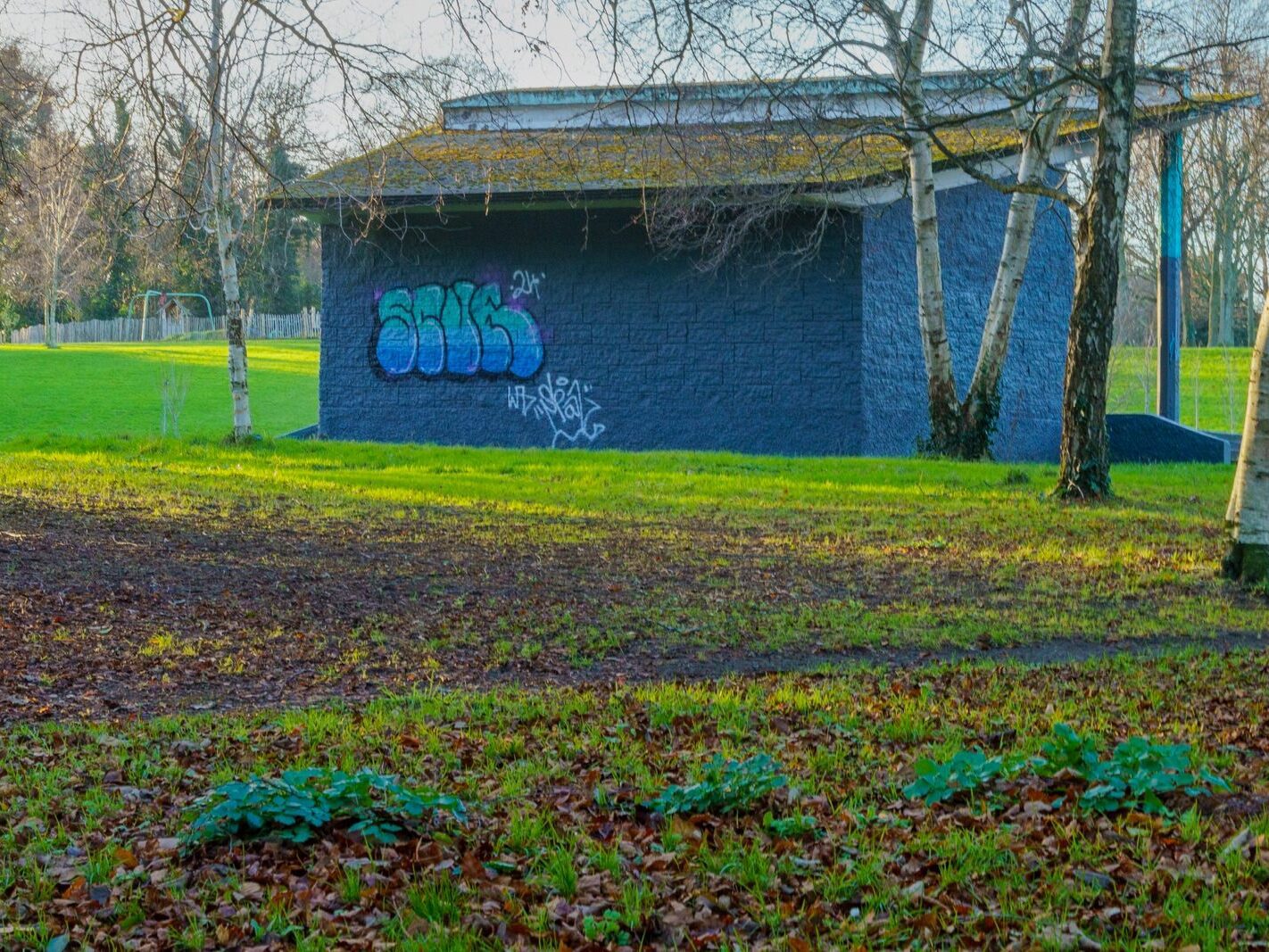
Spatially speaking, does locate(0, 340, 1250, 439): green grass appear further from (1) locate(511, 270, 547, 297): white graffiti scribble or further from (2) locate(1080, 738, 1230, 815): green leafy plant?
(2) locate(1080, 738, 1230, 815): green leafy plant

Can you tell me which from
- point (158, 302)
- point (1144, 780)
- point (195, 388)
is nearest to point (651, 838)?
point (1144, 780)

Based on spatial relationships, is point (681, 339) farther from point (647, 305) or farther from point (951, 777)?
point (951, 777)

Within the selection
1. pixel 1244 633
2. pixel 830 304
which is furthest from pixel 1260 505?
pixel 830 304

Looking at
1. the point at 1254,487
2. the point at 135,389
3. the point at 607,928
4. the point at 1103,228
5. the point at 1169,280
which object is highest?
the point at 1169,280

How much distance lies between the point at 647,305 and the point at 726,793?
16.1 m

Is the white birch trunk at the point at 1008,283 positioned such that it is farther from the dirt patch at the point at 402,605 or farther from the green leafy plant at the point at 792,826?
the green leafy plant at the point at 792,826

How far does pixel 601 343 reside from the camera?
20703 millimetres

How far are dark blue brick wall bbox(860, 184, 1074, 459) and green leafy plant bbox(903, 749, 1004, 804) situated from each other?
14.8m

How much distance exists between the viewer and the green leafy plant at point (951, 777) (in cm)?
485

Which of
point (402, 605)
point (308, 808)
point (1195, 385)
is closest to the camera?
point (308, 808)

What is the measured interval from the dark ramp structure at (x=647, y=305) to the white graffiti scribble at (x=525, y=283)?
31mm

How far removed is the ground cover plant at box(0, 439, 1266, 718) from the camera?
25.9 feet

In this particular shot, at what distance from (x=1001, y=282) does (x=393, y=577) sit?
10457 mm

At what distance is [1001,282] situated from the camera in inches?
696
